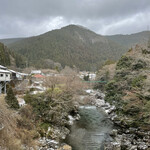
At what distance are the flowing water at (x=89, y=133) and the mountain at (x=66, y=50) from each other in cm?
6371

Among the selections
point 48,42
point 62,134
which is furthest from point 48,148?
point 48,42

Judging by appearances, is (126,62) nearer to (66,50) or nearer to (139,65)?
(139,65)

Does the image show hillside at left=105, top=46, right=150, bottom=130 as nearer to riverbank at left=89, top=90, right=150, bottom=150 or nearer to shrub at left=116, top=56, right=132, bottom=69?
shrub at left=116, top=56, right=132, bottom=69

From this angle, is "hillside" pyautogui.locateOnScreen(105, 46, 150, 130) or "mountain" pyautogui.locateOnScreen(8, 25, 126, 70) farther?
"mountain" pyautogui.locateOnScreen(8, 25, 126, 70)

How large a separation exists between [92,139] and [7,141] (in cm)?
864

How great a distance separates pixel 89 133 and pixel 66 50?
357 ft

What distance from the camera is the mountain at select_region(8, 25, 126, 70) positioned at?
325ft

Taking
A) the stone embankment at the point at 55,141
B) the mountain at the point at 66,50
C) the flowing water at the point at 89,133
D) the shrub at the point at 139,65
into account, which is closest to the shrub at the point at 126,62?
the shrub at the point at 139,65

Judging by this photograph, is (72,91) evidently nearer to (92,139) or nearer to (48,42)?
(92,139)

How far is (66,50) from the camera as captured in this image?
120m

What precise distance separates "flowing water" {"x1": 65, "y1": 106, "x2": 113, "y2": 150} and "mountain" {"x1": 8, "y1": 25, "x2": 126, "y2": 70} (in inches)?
2508

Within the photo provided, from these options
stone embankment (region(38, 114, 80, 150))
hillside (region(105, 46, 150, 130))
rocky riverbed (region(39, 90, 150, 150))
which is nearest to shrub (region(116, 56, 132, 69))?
hillside (region(105, 46, 150, 130))

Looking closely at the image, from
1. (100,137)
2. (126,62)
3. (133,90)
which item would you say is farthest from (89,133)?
(126,62)

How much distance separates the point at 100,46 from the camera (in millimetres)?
152500
